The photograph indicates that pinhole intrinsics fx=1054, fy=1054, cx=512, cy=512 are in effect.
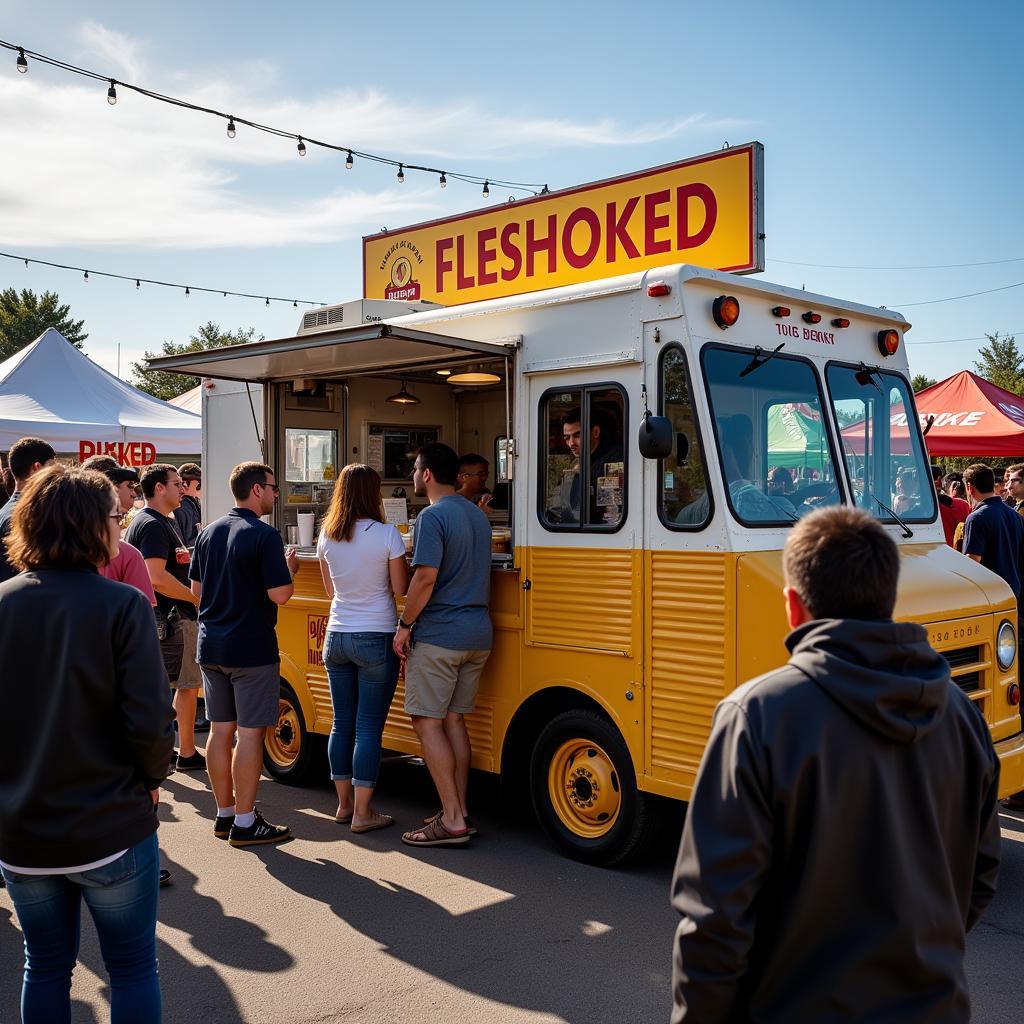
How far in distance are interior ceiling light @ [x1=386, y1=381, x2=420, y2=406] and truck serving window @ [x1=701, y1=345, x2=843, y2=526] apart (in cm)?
362

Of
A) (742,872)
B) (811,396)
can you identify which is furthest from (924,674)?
(811,396)

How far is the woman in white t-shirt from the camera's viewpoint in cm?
572

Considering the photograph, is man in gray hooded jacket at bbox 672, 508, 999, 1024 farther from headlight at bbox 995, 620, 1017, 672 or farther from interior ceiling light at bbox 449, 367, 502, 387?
interior ceiling light at bbox 449, 367, 502, 387

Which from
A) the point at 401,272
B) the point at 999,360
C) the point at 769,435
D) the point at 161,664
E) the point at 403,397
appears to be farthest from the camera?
the point at 999,360

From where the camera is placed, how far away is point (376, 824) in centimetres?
588

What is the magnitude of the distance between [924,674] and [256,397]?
640 cm

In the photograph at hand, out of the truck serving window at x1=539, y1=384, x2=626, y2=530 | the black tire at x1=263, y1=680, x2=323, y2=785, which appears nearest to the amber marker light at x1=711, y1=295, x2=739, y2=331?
the truck serving window at x1=539, y1=384, x2=626, y2=530

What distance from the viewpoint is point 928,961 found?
183 centimetres

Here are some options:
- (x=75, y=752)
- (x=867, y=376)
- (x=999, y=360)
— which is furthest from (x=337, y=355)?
(x=999, y=360)

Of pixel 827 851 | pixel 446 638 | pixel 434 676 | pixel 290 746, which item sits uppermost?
pixel 827 851

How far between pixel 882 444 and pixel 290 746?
4.16 m

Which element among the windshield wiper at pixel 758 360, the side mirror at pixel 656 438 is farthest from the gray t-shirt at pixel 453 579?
the windshield wiper at pixel 758 360

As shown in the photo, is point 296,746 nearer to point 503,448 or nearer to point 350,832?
point 350,832

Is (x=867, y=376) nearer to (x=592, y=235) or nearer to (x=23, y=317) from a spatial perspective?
(x=592, y=235)
